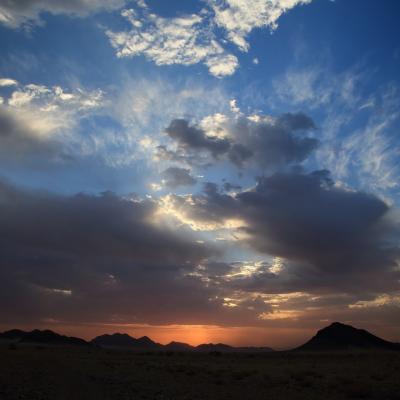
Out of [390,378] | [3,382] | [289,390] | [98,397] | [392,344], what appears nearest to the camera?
[98,397]

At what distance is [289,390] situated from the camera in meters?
30.9

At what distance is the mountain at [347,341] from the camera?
586 feet

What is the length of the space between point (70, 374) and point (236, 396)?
1392cm

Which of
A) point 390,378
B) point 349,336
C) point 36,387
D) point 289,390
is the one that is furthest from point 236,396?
point 349,336

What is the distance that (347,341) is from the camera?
184m

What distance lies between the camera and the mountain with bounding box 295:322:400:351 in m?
179

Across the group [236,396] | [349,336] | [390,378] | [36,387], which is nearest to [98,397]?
[36,387]

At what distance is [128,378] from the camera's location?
33969 mm

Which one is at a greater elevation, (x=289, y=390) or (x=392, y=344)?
(x=392, y=344)

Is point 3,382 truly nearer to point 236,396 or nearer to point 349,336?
point 236,396

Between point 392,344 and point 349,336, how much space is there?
19819 mm

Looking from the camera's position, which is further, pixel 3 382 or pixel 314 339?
pixel 314 339

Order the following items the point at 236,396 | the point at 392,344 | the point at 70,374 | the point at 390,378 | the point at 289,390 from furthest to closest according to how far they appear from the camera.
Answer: the point at 392,344 → the point at 390,378 → the point at 70,374 → the point at 289,390 → the point at 236,396

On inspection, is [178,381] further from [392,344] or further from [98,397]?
[392,344]
